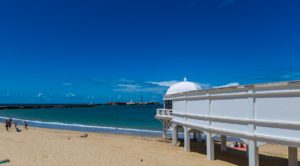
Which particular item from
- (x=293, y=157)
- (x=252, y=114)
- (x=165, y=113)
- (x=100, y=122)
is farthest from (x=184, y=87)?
(x=100, y=122)

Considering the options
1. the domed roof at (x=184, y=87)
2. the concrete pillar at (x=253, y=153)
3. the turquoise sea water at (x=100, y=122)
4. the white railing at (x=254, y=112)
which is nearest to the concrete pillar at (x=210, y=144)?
the white railing at (x=254, y=112)

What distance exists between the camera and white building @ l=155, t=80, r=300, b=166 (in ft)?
31.9

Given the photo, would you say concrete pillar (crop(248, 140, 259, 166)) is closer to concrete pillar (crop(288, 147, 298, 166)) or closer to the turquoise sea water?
concrete pillar (crop(288, 147, 298, 166))

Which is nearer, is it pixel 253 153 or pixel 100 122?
pixel 253 153

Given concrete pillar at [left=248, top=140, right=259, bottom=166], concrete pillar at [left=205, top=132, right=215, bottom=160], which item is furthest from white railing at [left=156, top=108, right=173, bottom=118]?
concrete pillar at [left=248, top=140, right=259, bottom=166]

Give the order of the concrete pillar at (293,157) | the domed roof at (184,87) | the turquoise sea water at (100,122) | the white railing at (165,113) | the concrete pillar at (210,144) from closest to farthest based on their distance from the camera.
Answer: the concrete pillar at (293,157) < the concrete pillar at (210,144) < the domed roof at (184,87) < the white railing at (165,113) < the turquoise sea water at (100,122)

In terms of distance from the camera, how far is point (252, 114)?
37.6 ft

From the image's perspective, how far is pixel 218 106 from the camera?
14.3 metres

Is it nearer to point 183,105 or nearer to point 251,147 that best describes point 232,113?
point 251,147

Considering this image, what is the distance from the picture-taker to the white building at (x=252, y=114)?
31.9ft

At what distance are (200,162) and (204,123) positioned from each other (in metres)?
2.13

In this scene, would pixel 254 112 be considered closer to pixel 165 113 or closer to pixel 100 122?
pixel 165 113

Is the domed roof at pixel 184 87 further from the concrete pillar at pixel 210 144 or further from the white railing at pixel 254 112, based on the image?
the concrete pillar at pixel 210 144

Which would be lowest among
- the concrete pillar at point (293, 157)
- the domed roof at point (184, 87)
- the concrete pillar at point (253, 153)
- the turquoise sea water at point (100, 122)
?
the turquoise sea water at point (100, 122)
